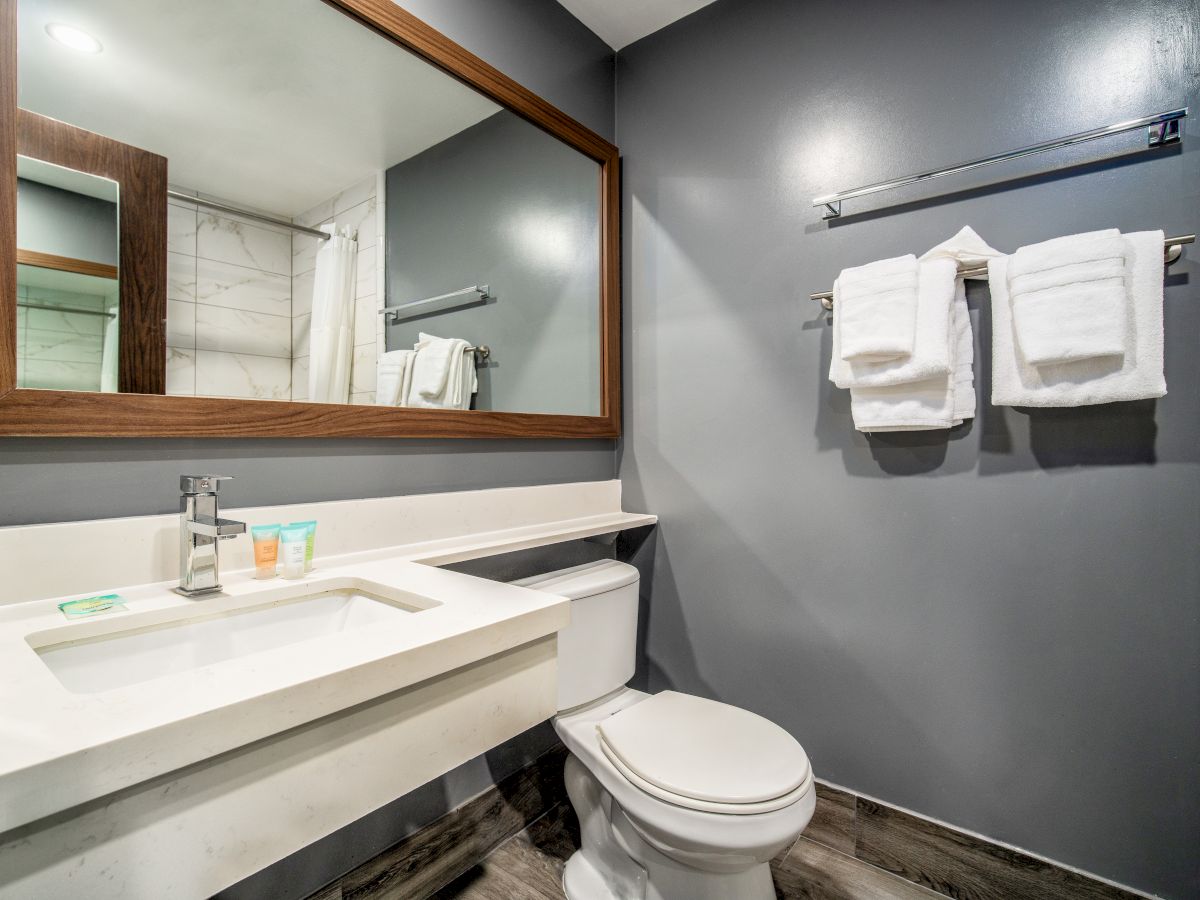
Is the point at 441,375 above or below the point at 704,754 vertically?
above

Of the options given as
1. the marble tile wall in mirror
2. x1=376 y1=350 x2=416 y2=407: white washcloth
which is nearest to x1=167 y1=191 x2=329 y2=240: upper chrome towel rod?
the marble tile wall in mirror

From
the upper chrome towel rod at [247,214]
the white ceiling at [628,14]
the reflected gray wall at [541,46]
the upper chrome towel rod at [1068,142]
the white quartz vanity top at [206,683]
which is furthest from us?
the white ceiling at [628,14]

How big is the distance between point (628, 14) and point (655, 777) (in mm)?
2054

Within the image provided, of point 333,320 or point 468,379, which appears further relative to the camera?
point 468,379

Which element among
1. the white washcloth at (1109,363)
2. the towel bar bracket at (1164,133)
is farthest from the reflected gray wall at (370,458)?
the towel bar bracket at (1164,133)

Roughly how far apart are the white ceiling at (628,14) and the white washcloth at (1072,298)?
49.2 inches

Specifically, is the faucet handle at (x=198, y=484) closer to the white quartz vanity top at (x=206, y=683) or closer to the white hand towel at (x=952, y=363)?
the white quartz vanity top at (x=206, y=683)

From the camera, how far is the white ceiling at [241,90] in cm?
92

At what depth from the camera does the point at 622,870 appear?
1264mm

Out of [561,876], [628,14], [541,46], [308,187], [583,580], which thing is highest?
[628,14]

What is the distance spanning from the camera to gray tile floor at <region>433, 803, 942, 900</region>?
51.2 inches

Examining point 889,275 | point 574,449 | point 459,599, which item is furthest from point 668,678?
point 889,275

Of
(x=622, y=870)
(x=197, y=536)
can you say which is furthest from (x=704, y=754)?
(x=197, y=536)

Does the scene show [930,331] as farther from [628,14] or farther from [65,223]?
[65,223]
